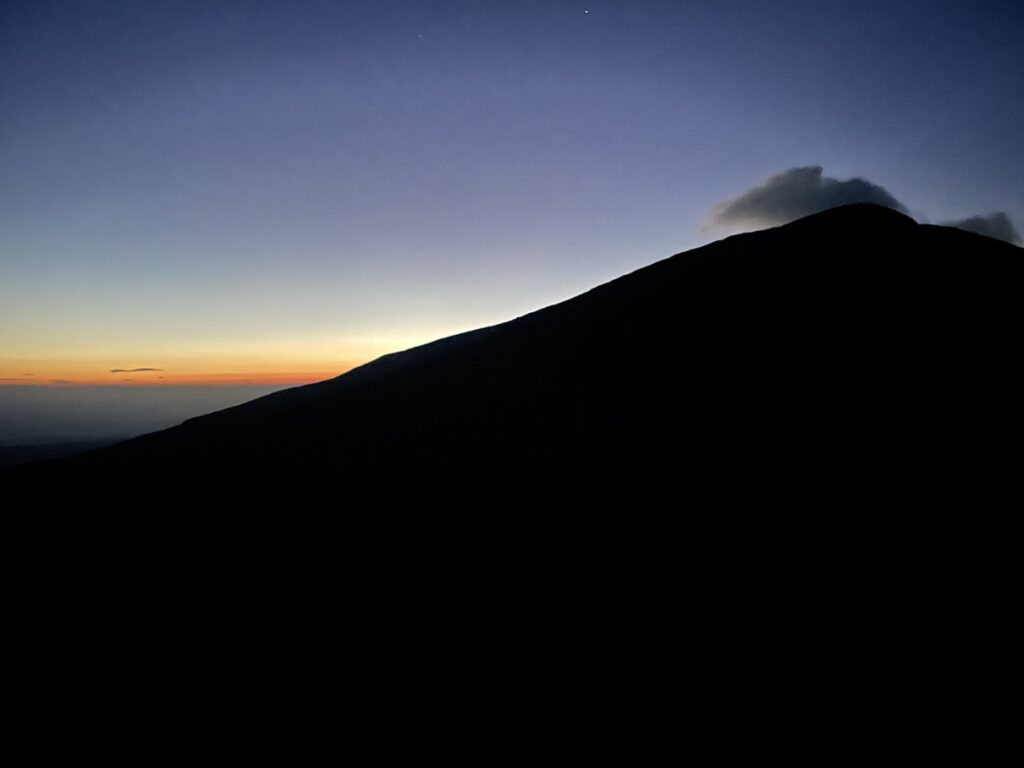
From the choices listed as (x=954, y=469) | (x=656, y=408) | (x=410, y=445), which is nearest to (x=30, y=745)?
(x=410, y=445)

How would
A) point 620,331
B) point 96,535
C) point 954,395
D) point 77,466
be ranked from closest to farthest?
point 954,395 → point 96,535 → point 620,331 → point 77,466

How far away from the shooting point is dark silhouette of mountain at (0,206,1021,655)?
A: 9375mm

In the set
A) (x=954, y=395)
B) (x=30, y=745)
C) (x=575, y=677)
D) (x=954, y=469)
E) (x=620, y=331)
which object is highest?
(x=620, y=331)

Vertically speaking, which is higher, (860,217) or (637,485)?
(860,217)

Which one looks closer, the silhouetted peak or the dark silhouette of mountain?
the dark silhouette of mountain

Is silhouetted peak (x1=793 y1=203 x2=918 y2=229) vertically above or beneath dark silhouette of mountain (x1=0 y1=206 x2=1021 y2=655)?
above

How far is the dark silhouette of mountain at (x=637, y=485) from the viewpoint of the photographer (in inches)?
369

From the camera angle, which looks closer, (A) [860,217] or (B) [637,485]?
(B) [637,485]

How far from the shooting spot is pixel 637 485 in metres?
13.1

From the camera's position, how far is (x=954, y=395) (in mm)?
12609

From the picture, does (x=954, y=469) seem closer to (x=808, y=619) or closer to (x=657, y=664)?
(x=808, y=619)

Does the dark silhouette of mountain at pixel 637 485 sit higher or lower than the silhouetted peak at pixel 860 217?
lower

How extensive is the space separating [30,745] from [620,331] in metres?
19.0

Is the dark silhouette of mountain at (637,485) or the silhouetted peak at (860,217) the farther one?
the silhouetted peak at (860,217)
